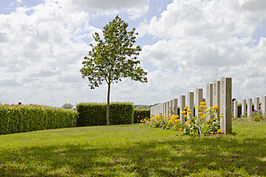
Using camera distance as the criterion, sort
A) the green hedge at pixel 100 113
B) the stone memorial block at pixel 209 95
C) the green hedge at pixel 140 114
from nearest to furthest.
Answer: the stone memorial block at pixel 209 95 → the green hedge at pixel 100 113 → the green hedge at pixel 140 114

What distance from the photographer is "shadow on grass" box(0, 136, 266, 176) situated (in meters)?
5.02

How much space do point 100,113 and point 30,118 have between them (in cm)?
884

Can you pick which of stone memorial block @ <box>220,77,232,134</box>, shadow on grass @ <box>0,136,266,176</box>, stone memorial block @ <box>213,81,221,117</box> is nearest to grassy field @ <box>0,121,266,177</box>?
shadow on grass @ <box>0,136,266,176</box>

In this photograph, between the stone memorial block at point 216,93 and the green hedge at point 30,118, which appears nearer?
the stone memorial block at point 216,93

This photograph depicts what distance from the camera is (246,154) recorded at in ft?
19.4

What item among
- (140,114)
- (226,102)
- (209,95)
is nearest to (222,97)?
(226,102)

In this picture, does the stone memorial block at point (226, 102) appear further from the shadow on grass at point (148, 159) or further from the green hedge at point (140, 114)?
the green hedge at point (140, 114)

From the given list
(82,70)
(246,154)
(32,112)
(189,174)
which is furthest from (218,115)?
(82,70)

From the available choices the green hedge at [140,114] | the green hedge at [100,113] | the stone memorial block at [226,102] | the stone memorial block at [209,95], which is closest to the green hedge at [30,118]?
the green hedge at [100,113]

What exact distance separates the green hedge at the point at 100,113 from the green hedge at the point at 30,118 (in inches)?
91.7

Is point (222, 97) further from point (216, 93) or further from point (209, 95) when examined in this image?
point (209, 95)

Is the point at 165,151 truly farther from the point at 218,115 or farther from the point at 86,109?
the point at 86,109

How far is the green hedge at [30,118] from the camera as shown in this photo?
57.9ft

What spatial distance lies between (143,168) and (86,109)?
900 inches
